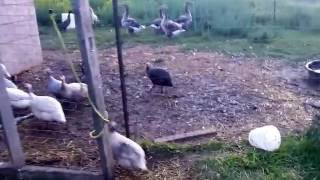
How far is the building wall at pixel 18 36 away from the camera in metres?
6.98

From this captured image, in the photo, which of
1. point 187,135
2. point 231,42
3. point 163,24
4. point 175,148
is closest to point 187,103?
point 187,135

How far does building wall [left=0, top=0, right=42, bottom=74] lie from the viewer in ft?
22.9

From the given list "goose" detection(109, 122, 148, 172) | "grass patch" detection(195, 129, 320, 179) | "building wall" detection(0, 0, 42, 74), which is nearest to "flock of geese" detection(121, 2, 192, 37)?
"building wall" detection(0, 0, 42, 74)

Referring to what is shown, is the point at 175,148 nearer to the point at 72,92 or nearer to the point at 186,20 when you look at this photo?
the point at 72,92

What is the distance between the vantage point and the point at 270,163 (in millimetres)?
4223

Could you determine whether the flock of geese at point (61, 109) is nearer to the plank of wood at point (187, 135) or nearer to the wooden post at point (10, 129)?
the wooden post at point (10, 129)

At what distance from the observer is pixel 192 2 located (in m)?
11.2

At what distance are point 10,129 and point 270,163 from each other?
2.38 metres

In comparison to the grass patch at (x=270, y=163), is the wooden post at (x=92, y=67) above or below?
above

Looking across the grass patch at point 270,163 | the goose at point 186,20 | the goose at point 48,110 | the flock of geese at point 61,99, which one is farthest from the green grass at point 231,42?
the goose at point 48,110

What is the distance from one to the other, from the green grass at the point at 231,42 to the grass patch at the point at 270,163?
12.7 ft

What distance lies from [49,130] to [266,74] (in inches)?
139

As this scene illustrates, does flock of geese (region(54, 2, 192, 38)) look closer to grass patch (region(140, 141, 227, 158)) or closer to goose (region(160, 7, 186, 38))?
goose (region(160, 7, 186, 38))

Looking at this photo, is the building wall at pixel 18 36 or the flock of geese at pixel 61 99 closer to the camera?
the flock of geese at pixel 61 99
